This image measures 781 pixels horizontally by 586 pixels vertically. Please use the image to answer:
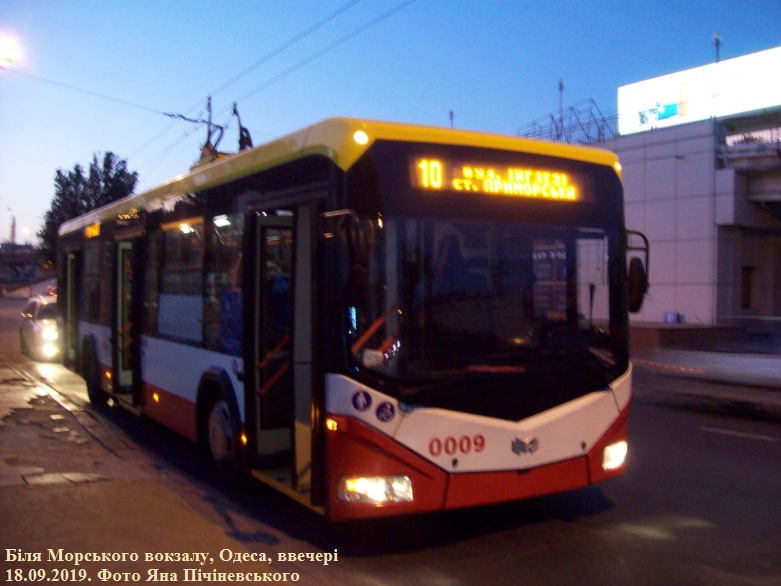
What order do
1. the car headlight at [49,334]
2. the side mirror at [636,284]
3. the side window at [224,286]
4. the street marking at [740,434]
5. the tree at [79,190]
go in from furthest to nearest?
the tree at [79,190] → the car headlight at [49,334] → the street marking at [740,434] → the side window at [224,286] → the side mirror at [636,284]

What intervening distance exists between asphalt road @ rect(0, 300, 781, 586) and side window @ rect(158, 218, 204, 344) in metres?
1.48

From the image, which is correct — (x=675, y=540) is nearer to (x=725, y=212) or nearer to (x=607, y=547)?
(x=607, y=547)

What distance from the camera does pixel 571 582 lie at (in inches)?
200

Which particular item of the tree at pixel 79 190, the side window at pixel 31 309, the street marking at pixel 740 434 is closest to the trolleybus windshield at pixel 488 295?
the street marking at pixel 740 434

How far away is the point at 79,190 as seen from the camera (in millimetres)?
53281

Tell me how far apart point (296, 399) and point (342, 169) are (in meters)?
1.86

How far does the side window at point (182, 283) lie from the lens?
7883 mm

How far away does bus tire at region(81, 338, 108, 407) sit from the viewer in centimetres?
1207

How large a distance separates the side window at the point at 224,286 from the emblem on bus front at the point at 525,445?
2543 mm

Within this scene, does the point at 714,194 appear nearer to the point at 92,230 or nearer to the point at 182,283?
the point at 92,230

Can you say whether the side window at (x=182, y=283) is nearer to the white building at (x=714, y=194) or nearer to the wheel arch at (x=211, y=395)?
the wheel arch at (x=211, y=395)

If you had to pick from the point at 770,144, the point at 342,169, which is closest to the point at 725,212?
the point at 770,144

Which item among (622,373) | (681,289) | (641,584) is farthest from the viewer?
(681,289)

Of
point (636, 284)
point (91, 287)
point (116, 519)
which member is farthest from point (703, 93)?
point (116, 519)
